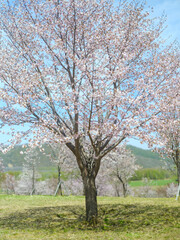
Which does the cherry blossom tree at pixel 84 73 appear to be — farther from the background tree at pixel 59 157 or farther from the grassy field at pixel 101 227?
the background tree at pixel 59 157

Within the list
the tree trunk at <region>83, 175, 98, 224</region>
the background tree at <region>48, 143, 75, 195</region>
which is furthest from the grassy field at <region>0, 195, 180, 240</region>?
the background tree at <region>48, 143, 75, 195</region>

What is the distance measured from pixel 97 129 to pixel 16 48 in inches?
263

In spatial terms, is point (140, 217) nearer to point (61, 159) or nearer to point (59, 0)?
point (59, 0)

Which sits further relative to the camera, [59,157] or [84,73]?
[59,157]

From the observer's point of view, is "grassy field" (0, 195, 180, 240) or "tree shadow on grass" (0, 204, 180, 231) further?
"tree shadow on grass" (0, 204, 180, 231)

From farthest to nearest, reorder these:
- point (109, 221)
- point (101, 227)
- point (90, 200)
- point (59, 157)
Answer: point (59, 157) → point (109, 221) → point (90, 200) → point (101, 227)

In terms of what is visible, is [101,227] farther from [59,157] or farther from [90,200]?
[59,157]

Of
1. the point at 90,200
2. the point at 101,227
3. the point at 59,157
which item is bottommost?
the point at 101,227

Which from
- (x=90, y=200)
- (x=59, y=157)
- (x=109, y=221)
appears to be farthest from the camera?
(x=59, y=157)

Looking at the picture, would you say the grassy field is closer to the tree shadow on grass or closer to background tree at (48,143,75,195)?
the tree shadow on grass

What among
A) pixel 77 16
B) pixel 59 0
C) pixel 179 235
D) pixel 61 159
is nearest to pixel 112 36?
pixel 77 16

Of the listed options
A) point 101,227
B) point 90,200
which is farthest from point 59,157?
point 101,227

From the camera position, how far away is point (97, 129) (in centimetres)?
919

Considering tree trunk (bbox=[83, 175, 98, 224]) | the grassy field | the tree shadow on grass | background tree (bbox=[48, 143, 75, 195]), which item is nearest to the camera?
the grassy field
